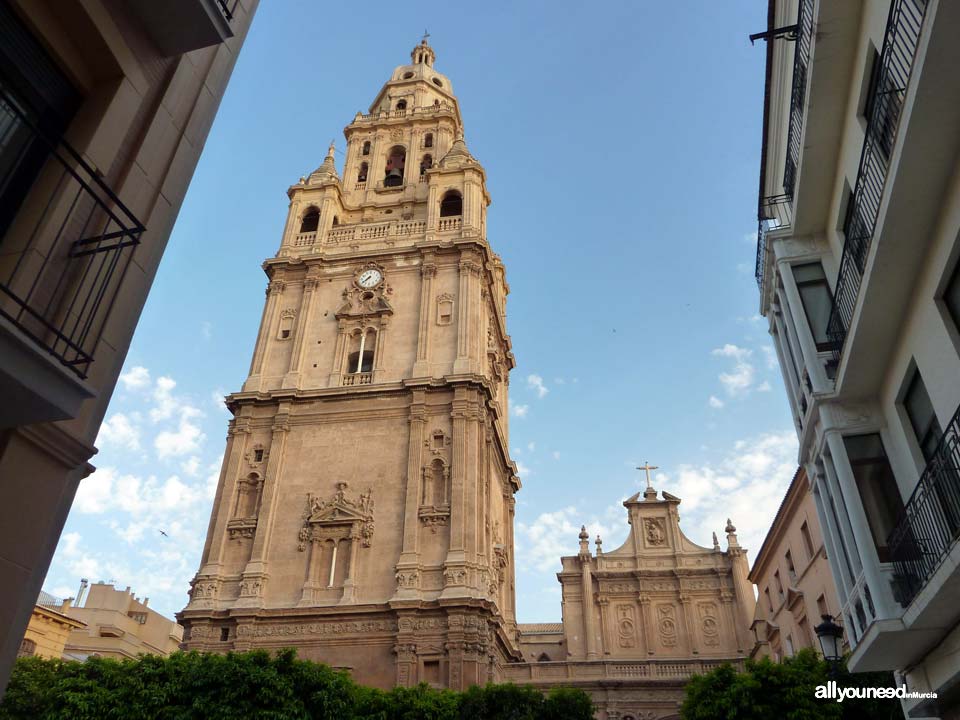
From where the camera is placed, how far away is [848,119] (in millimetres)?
11188

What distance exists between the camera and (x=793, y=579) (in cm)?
2916

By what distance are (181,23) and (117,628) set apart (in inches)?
2090

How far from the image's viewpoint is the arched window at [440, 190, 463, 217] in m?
39.2

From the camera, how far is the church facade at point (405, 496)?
86.9 ft

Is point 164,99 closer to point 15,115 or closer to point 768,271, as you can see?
point 15,115

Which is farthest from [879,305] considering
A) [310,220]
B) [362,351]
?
[310,220]

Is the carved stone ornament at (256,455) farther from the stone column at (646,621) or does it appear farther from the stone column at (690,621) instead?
the stone column at (690,621)

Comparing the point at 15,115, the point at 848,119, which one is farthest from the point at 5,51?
the point at 848,119

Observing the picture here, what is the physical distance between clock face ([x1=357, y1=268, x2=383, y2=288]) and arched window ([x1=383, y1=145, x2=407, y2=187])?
29.9ft

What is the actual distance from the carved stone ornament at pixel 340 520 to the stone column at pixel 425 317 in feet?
18.8

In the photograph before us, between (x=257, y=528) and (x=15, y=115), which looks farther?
(x=257, y=528)

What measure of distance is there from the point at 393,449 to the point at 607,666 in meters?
13.6

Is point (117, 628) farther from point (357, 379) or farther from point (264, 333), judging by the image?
point (357, 379)

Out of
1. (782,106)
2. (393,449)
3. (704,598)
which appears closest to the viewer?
(782,106)
